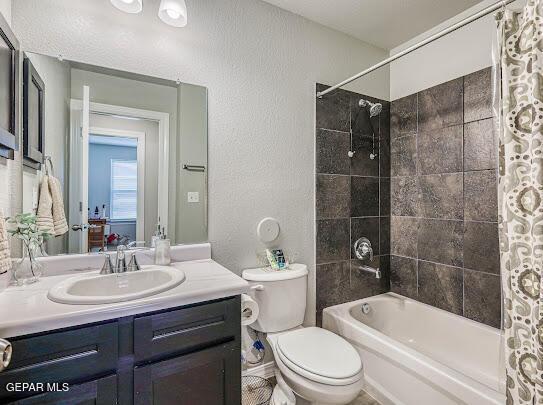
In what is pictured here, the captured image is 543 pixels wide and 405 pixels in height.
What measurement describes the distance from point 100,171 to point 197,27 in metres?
0.97

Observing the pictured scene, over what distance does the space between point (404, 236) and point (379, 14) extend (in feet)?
5.38

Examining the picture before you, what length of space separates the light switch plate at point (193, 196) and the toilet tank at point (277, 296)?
20.3 inches

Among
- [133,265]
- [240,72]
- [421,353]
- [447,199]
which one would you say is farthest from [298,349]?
[240,72]

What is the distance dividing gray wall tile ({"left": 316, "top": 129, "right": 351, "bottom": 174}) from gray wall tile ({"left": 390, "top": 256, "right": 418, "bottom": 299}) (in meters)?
0.89

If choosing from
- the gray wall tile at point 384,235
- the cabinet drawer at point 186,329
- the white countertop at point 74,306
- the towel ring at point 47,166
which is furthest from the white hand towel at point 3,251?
the gray wall tile at point 384,235

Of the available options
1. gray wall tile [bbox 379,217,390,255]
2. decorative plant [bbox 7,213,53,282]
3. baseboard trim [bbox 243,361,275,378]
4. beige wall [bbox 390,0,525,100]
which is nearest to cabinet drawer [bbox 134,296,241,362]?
decorative plant [bbox 7,213,53,282]

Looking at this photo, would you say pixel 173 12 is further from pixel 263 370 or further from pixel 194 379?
pixel 263 370

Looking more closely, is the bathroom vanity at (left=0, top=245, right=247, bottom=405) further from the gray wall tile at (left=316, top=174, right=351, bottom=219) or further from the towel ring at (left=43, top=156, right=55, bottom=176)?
the gray wall tile at (left=316, top=174, right=351, bottom=219)

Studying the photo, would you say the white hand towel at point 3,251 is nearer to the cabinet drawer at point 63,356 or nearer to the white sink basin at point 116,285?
the white sink basin at point 116,285

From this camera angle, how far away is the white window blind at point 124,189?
1459mm

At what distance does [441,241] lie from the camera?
2.07m

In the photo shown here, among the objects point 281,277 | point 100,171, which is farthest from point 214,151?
point 281,277

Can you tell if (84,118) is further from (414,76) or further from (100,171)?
(414,76)

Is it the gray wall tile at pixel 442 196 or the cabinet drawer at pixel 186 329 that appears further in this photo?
the gray wall tile at pixel 442 196
